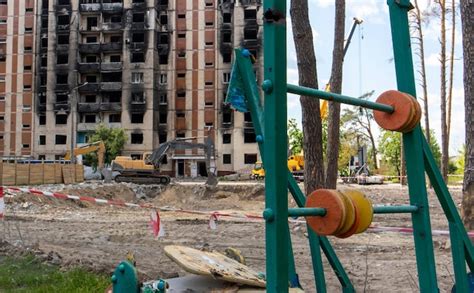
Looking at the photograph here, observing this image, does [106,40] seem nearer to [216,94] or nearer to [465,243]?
[216,94]

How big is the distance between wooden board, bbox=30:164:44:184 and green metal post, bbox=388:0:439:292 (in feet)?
110

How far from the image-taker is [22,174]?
107ft

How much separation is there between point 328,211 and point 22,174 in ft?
110

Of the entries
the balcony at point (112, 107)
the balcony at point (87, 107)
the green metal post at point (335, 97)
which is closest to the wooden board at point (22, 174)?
the balcony at point (112, 107)

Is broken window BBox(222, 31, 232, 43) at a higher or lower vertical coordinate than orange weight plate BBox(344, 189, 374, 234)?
higher

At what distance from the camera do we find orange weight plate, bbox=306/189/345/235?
1.90 meters

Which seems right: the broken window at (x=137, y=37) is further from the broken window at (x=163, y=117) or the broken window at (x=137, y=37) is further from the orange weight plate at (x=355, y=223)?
the orange weight plate at (x=355, y=223)

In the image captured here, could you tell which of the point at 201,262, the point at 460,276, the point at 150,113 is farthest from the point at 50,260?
the point at 150,113

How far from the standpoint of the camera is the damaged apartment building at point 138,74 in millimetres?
61906

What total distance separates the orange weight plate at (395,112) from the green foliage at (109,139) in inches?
2250

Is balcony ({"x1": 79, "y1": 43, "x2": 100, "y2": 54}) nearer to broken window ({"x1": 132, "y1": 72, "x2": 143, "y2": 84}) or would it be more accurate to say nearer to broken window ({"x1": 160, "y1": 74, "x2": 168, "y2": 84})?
broken window ({"x1": 132, "y1": 72, "x2": 143, "y2": 84})

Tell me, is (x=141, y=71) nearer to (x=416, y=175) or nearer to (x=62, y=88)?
(x=62, y=88)

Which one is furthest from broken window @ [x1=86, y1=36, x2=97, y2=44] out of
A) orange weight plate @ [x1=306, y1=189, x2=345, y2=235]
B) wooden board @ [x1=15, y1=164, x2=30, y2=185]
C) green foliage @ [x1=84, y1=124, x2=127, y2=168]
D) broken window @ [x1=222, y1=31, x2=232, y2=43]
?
orange weight plate @ [x1=306, y1=189, x2=345, y2=235]

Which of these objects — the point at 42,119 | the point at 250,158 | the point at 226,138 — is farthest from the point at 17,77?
the point at 250,158
